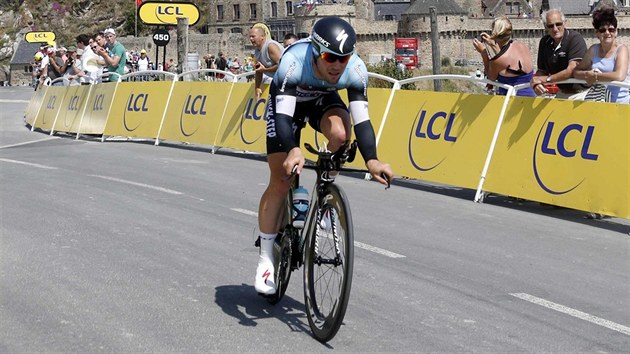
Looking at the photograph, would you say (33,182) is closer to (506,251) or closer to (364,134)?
(506,251)

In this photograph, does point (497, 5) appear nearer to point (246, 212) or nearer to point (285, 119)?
point (246, 212)

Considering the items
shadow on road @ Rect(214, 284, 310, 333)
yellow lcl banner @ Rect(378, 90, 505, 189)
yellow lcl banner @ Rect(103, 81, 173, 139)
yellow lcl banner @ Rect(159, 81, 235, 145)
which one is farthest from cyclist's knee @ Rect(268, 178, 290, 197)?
yellow lcl banner @ Rect(103, 81, 173, 139)

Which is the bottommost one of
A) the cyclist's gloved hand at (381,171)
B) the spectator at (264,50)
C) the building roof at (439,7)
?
the cyclist's gloved hand at (381,171)

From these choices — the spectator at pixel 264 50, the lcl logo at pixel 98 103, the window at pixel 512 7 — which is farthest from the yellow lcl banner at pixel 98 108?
the window at pixel 512 7

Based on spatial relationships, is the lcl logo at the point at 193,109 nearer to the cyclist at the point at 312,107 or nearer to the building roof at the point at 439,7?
the cyclist at the point at 312,107

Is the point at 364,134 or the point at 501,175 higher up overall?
the point at 364,134

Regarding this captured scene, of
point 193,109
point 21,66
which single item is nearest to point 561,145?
point 193,109

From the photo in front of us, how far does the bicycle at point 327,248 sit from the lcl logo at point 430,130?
272 inches

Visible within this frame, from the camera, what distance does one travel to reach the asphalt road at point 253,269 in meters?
6.43

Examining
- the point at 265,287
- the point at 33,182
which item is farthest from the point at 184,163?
the point at 265,287

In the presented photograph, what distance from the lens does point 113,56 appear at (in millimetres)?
22984

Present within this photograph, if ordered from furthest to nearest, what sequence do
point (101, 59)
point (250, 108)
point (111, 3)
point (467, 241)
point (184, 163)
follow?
point (111, 3), point (101, 59), point (250, 108), point (184, 163), point (467, 241)

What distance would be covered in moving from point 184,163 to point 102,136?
599 cm

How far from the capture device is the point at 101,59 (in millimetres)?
23688
